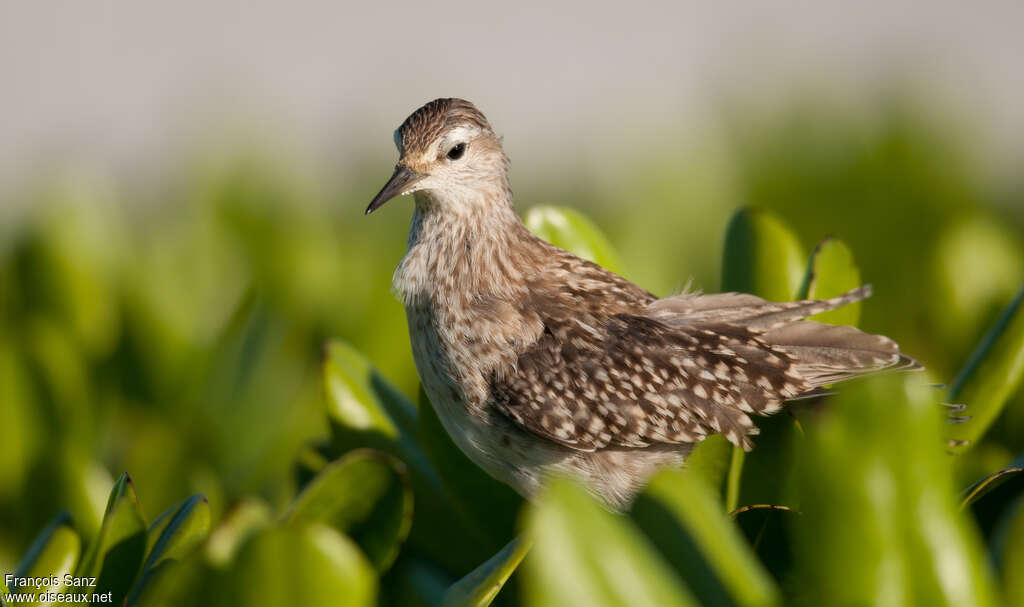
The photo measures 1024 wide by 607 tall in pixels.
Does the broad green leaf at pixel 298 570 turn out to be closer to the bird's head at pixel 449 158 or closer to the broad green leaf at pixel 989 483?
the broad green leaf at pixel 989 483

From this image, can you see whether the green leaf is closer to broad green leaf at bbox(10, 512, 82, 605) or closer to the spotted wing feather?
broad green leaf at bbox(10, 512, 82, 605)

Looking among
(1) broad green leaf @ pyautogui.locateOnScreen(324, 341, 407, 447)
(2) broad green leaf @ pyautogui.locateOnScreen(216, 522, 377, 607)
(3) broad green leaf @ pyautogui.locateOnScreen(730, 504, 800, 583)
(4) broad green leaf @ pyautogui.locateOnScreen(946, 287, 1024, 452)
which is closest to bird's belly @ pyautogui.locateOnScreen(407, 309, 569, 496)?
(1) broad green leaf @ pyautogui.locateOnScreen(324, 341, 407, 447)

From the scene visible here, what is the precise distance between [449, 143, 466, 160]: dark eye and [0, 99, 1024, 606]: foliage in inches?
10.6

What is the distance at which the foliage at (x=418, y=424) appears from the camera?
1.04 metres

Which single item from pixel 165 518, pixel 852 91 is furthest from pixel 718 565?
pixel 852 91

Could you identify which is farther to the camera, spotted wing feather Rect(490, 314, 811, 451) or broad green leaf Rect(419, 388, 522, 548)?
spotted wing feather Rect(490, 314, 811, 451)

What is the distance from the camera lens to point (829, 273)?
236cm

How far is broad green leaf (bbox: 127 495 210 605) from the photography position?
1578 millimetres

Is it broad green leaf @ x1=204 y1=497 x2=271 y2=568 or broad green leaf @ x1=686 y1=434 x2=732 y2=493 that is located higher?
broad green leaf @ x1=686 y1=434 x2=732 y2=493

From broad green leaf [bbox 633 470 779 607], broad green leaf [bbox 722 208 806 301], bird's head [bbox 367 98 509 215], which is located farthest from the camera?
bird's head [bbox 367 98 509 215]

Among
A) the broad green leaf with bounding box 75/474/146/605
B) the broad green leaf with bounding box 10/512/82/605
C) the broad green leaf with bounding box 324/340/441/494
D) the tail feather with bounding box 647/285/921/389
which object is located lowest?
the broad green leaf with bounding box 10/512/82/605

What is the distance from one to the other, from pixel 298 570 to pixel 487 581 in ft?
0.91

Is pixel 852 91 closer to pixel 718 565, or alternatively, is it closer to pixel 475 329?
pixel 475 329

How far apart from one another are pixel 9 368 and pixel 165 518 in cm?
115
